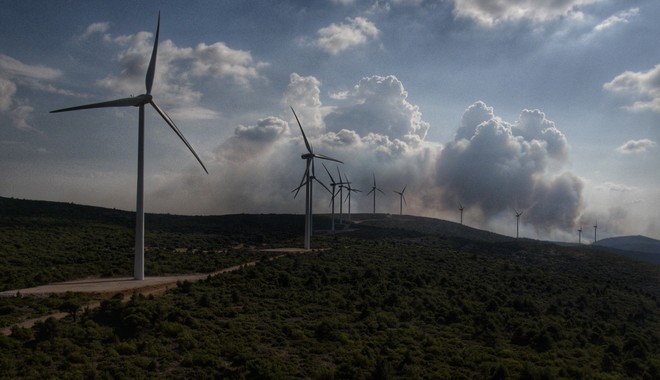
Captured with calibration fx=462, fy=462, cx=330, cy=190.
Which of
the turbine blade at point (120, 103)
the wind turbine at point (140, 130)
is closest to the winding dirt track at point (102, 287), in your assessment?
the wind turbine at point (140, 130)

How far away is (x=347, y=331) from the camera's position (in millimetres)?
31469

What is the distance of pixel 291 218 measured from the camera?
172 meters

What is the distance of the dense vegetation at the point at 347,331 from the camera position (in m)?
23.5

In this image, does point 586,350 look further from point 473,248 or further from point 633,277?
point 473,248

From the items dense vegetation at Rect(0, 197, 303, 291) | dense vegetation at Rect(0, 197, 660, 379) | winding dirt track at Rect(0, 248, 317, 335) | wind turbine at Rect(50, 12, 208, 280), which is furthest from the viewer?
dense vegetation at Rect(0, 197, 303, 291)

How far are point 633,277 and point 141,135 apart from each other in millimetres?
85901

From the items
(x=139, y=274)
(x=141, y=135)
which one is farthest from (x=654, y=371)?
(x=141, y=135)

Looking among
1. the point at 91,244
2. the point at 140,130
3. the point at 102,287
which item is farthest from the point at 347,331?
the point at 91,244

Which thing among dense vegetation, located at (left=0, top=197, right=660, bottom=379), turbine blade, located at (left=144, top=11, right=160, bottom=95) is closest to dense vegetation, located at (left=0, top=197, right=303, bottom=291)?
dense vegetation, located at (left=0, top=197, right=660, bottom=379)

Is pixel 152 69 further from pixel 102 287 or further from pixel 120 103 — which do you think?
pixel 102 287

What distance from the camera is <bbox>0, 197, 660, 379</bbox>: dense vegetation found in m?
23.5

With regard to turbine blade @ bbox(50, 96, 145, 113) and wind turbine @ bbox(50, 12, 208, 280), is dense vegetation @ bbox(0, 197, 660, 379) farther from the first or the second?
turbine blade @ bbox(50, 96, 145, 113)

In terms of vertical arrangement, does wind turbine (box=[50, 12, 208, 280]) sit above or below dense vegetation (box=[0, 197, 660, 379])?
above

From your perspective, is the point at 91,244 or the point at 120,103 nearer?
the point at 120,103
